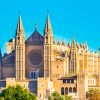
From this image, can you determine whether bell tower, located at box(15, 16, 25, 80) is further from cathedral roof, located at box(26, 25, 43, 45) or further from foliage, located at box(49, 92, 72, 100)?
foliage, located at box(49, 92, 72, 100)

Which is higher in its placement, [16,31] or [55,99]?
[16,31]

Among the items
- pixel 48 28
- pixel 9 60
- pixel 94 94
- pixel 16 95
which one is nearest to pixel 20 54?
pixel 9 60

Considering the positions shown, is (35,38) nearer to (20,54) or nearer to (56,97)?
(20,54)

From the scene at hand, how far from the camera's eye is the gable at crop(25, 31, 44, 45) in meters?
149

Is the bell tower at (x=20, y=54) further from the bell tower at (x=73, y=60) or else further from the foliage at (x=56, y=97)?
the foliage at (x=56, y=97)

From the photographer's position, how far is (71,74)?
146250 mm

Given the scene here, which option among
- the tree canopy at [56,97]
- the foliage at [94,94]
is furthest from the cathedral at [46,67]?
the tree canopy at [56,97]

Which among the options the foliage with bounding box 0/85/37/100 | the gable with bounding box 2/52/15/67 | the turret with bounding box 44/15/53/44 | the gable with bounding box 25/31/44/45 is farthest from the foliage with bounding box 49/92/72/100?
the foliage with bounding box 0/85/37/100

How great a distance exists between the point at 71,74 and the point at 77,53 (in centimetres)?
501

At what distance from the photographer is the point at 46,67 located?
483 ft

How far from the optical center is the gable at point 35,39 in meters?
149

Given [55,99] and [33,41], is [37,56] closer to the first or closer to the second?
[33,41]

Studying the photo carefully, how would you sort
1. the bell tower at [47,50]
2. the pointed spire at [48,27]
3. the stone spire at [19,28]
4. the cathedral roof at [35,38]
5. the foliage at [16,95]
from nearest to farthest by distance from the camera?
the foliage at [16,95], the bell tower at [47,50], the pointed spire at [48,27], the cathedral roof at [35,38], the stone spire at [19,28]

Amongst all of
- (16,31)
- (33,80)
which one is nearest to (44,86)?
(33,80)
